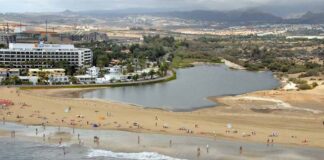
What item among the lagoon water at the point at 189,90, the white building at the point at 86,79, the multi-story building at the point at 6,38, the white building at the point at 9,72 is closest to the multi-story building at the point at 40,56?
the white building at the point at 9,72

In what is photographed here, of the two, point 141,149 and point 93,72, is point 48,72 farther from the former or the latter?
point 141,149

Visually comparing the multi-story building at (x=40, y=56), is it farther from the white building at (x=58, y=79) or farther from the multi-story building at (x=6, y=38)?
the multi-story building at (x=6, y=38)

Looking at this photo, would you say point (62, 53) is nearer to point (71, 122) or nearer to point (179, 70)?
point (179, 70)

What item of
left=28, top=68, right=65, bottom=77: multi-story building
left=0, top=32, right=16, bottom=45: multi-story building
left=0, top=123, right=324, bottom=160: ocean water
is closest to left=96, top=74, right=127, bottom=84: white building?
left=28, top=68, right=65, bottom=77: multi-story building

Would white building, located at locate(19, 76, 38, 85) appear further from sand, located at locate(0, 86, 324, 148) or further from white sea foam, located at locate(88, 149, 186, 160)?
white sea foam, located at locate(88, 149, 186, 160)

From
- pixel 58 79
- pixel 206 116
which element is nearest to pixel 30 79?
pixel 58 79

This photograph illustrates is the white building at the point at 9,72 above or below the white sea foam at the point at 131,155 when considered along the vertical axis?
below

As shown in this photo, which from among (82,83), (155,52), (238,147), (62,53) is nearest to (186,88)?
(82,83)
